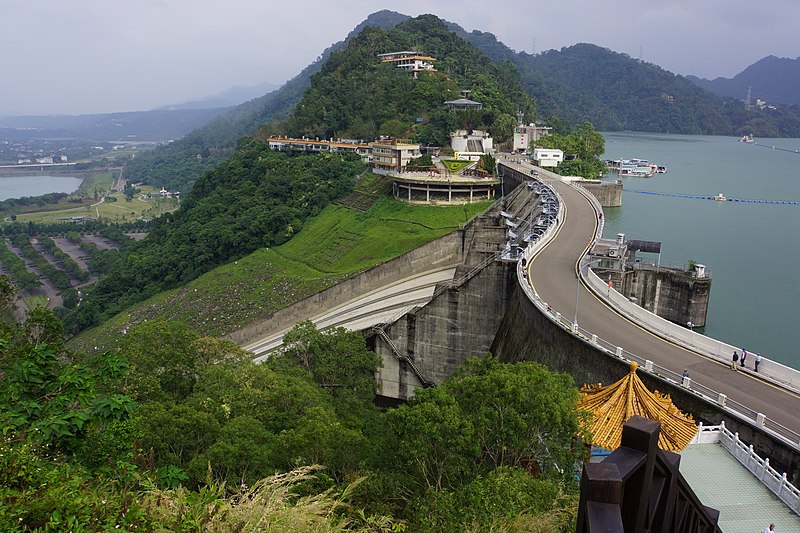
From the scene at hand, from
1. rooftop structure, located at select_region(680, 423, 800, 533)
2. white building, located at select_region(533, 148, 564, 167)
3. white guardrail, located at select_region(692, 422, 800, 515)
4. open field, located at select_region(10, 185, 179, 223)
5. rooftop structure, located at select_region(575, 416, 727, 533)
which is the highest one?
white building, located at select_region(533, 148, 564, 167)

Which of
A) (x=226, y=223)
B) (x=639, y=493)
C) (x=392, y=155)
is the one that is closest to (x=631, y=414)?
(x=639, y=493)

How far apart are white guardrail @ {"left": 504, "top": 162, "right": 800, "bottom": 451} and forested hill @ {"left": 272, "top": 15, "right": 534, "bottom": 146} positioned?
170 feet

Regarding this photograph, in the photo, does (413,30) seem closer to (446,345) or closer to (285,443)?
(446,345)

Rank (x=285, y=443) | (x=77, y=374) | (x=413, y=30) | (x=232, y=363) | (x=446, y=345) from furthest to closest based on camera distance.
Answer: (x=413, y=30)
(x=446, y=345)
(x=232, y=363)
(x=285, y=443)
(x=77, y=374)

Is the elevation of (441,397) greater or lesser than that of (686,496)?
lesser

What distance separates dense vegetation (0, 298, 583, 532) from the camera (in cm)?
748

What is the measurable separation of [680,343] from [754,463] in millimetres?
7768

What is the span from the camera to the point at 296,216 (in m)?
64.2

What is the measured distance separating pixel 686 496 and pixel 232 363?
19.1m

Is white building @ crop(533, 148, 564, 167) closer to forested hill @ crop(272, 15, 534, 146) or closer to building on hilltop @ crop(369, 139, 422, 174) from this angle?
forested hill @ crop(272, 15, 534, 146)

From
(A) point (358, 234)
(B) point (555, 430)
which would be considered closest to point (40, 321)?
(B) point (555, 430)

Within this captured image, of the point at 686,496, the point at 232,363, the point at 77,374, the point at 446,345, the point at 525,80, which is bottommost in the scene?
the point at 446,345

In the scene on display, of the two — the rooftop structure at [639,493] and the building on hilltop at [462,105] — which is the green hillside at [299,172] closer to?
the building on hilltop at [462,105]

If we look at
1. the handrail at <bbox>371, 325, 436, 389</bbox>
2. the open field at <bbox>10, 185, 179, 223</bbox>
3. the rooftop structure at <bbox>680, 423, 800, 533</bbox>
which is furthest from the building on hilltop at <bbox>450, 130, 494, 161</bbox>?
the open field at <bbox>10, 185, 179, 223</bbox>
